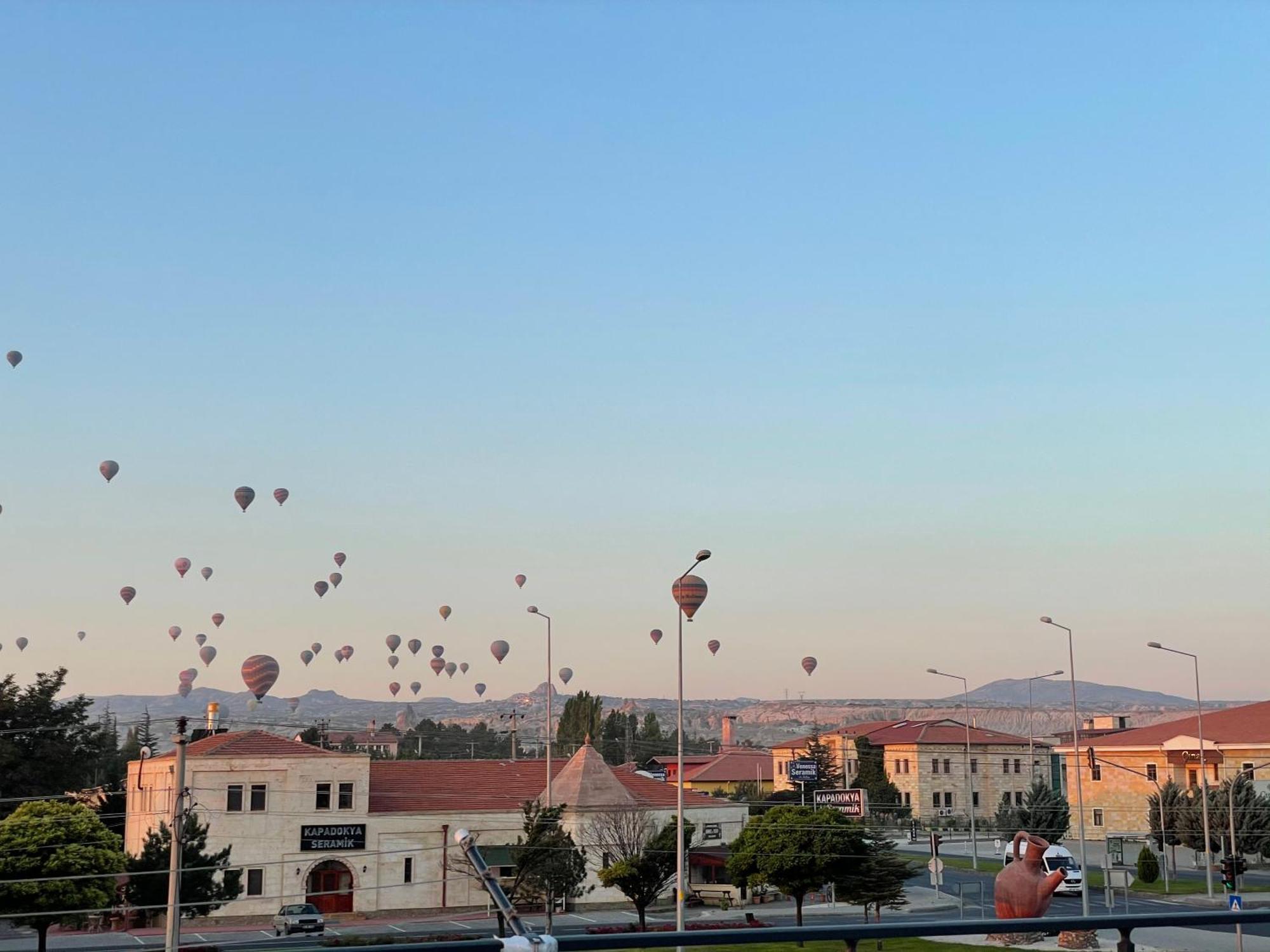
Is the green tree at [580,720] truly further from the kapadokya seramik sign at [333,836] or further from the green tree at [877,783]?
the kapadokya seramik sign at [333,836]

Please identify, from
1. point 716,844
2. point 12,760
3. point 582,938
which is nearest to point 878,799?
point 716,844

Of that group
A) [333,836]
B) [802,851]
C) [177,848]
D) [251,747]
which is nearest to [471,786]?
[333,836]

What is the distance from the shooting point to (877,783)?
125 metres

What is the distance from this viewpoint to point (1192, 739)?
96562mm

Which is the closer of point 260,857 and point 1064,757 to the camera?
point 260,857

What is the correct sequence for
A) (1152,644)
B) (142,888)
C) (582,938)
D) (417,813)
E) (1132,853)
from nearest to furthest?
(582,938) → (142,888) → (1152,644) → (417,813) → (1132,853)

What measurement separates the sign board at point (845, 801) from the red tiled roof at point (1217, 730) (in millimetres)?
46682

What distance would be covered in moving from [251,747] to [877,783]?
239 ft

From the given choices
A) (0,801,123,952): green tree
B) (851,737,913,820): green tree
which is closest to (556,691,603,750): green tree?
(851,737,913,820): green tree

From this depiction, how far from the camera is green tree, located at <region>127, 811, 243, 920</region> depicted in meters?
54.9

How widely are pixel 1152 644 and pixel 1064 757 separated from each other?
197 feet

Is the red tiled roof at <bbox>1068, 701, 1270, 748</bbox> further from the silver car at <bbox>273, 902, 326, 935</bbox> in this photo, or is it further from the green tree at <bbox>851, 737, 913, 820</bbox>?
the silver car at <bbox>273, 902, 326, 935</bbox>

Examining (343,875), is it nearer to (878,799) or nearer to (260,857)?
(260,857)

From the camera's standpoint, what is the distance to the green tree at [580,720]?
13162 cm
